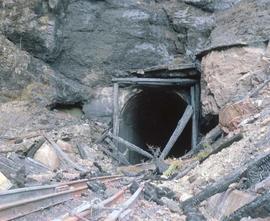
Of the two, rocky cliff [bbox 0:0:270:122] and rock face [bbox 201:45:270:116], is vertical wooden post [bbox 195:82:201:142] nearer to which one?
rocky cliff [bbox 0:0:270:122]

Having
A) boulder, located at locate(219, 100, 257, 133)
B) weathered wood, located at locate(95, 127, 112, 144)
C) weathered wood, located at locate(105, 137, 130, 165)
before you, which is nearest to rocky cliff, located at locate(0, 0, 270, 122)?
weathered wood, located at locate(95, 127, 112, 144)

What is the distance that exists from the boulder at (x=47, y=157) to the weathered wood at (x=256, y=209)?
20.0ft

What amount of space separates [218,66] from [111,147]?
4.23m

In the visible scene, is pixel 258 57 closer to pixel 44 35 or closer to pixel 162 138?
pixel 44 35

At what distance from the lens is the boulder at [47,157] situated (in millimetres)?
10453

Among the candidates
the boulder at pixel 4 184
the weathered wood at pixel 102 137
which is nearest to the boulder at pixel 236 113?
the weathered wood at pixel 102 137

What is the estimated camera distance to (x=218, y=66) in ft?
40.6

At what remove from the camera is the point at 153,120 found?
18750 mm

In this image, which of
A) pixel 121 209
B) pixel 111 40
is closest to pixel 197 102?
pixel 111 40

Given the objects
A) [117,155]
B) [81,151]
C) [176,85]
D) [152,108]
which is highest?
[176,85]

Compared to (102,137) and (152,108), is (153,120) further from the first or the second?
(102,137)

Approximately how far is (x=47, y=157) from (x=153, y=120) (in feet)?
28.6

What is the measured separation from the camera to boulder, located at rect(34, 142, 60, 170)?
10.5 m

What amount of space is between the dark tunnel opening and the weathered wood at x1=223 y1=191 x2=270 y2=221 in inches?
398
